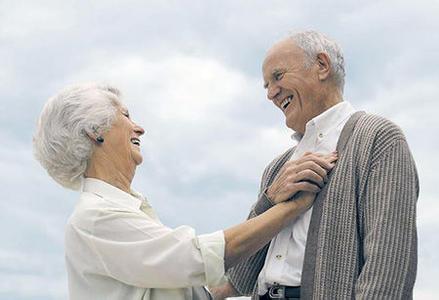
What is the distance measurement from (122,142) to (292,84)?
0.88 meters

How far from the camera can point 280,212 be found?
355 cm

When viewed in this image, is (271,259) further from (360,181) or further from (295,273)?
(360,181)

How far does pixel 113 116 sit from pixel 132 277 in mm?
828

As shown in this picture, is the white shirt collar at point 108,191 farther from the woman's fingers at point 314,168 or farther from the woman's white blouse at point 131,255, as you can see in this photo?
the woman's fingers at point 314,168

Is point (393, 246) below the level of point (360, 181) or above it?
below

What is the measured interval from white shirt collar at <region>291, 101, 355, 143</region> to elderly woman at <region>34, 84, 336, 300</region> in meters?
0.21

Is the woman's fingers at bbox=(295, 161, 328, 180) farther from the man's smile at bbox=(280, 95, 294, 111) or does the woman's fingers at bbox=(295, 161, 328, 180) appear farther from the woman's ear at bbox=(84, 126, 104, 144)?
the woman's ear at bbox=(84, 126, 104, 144)

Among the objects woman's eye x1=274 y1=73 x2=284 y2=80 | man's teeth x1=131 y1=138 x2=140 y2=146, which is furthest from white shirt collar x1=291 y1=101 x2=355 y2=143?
man's teeth x1=131 y1=138 x2=140 y2=146

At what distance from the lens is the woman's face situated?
385 cm

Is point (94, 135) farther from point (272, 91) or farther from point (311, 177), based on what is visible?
point (311, 177)

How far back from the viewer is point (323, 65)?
3.80 metres

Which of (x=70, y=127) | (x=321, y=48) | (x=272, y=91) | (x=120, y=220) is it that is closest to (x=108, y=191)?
(x=120, y=220)

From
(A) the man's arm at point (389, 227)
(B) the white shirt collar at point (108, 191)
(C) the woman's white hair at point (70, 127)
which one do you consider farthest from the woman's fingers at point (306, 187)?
(C) the woman's white hair at point (70, 127)

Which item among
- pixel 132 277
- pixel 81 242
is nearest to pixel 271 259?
pixel 132 277
